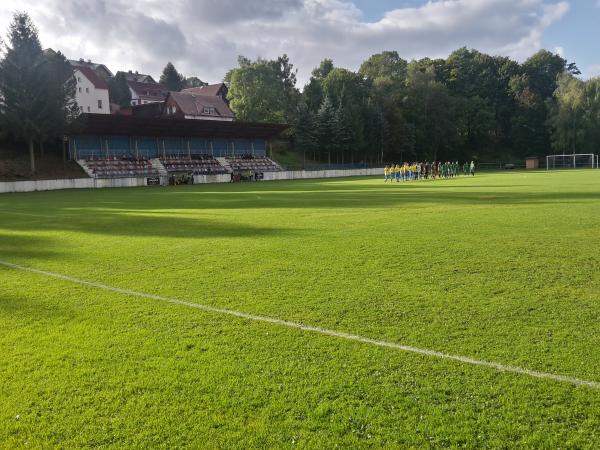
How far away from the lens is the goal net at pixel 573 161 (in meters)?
80.6

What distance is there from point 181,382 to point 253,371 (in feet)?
2.38

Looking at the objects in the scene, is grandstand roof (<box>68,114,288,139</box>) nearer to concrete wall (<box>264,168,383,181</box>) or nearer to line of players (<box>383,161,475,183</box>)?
concrete wall (<box>264,168,383,181</box>)

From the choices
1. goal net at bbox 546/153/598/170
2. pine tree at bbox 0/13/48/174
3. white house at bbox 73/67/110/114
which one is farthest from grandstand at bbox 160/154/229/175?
goal net at bbox 546/153/598/170

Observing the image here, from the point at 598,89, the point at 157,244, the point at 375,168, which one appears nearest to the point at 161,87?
the point at 375,168

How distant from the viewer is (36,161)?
2210 inches

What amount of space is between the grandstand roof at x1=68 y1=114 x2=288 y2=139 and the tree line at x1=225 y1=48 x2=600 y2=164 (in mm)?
11144

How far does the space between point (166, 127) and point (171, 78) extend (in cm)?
7787

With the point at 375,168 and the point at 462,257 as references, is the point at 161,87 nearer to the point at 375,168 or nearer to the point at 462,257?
the point at 375,168

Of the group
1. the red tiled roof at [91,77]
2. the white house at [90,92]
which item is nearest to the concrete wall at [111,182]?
the white house at [90,92]

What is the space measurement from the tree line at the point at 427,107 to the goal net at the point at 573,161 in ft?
12.2

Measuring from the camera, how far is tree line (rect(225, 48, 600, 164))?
8156cm

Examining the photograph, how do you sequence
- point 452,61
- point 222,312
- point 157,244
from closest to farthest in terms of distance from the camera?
point 222,312 < point 157,244 < point 452,61

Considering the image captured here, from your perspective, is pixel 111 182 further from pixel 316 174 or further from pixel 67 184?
pixel 316 174

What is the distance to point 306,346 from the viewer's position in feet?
18.9
